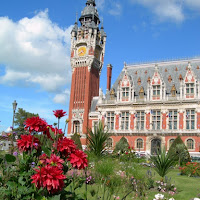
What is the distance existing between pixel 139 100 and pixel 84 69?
1293 centimetres

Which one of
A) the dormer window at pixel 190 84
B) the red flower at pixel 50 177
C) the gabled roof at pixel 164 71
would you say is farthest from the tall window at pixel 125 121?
the red flower at pixel 50 177

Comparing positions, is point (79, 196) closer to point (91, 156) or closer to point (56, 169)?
point (56, 169)

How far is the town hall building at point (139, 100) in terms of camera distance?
38.1 m

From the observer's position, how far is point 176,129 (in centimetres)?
3806

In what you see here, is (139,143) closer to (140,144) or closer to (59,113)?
(140,144)

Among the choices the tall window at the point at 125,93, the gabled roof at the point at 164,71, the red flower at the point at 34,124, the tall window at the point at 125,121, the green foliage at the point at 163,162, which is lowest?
the green foliage at the point at 163,162

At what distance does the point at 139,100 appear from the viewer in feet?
135

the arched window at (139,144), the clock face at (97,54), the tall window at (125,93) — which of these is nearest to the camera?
the arched window at (139,144)

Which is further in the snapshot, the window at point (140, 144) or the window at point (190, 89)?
the window at point (140, 144)

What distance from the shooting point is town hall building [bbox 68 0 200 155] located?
38.1 meters

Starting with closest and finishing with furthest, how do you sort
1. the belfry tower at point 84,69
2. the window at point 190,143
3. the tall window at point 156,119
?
the window at point 190,143 < the tall window at point 156,119 < the belfry tower at point 84,69

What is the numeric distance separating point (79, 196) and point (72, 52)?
157ft

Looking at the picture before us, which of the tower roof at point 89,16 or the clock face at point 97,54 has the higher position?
the tower roof at point 89,16

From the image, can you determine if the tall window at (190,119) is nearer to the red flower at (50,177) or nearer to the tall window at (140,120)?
the tall window at (140,120)
